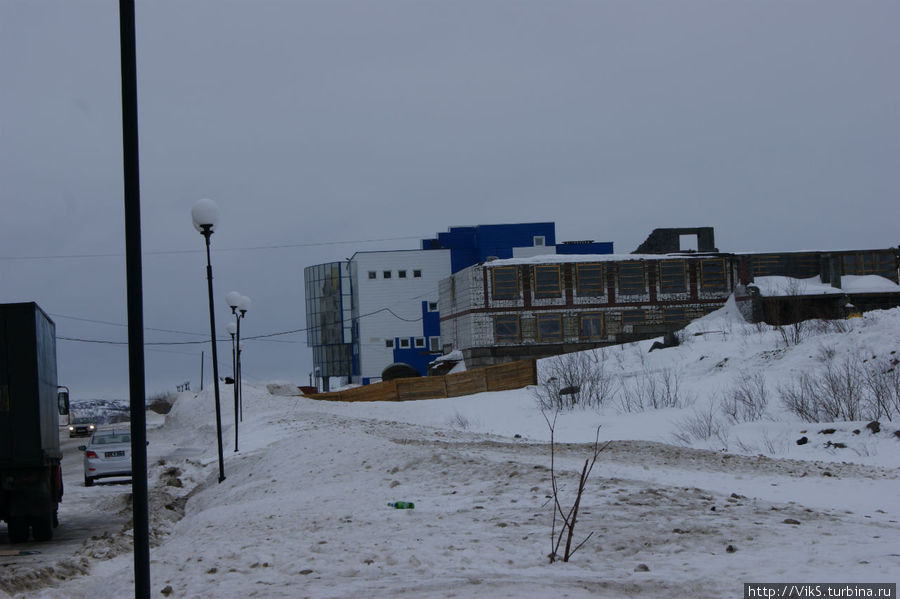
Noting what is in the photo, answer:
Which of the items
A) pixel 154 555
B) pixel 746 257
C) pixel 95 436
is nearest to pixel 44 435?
pixel 154 555

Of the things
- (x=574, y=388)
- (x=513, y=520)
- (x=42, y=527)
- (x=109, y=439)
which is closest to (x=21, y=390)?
(x=42, y=527)

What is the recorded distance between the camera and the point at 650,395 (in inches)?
1280

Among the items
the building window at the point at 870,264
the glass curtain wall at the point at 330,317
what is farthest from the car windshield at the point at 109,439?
the glass curtain wall at the point at 330,317

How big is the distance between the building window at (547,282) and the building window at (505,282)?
1302 millimetres

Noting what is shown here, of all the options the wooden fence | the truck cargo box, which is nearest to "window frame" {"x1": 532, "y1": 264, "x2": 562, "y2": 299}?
the wooden fence

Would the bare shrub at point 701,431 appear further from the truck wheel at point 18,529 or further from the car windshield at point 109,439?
the car windshield at point 109,439

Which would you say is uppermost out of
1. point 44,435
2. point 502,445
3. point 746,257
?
point 746,257

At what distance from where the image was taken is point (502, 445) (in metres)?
21.6

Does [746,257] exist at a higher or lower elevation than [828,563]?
higher

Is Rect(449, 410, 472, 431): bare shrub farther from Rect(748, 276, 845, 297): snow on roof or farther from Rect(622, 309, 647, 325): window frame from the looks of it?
Rect(622, 309, 647, 325): window frame

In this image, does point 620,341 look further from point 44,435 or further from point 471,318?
point 44,435

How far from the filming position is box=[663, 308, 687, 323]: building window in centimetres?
5956

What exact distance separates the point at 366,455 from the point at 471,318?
141 ft

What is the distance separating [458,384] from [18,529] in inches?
1304
